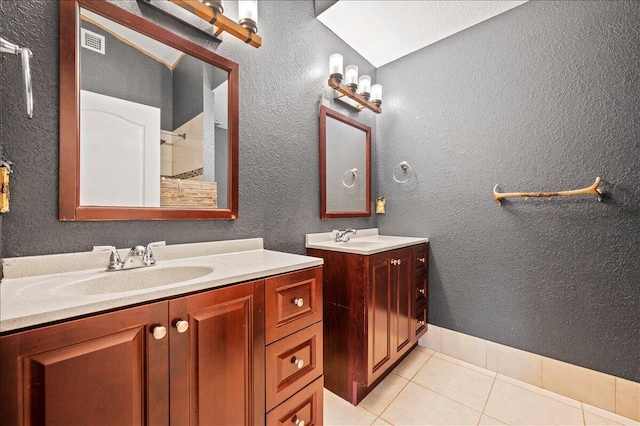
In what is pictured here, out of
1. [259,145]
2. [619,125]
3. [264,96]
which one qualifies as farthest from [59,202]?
[619,125]

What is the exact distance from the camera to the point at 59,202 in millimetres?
935

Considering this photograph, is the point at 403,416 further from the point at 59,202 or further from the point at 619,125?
the point at 619,125

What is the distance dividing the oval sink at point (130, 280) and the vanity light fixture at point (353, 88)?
4.80ft

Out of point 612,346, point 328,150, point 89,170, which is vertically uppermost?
point 328,150

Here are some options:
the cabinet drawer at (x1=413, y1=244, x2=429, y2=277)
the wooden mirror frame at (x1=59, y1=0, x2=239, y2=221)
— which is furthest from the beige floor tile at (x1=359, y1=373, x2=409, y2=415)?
the wooden mirror frame at (x1=59, y1=0, x2=239, y2=221)

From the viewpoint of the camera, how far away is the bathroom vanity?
4.72 feet

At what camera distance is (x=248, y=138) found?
4.80 ft

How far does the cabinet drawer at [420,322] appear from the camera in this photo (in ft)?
6.31

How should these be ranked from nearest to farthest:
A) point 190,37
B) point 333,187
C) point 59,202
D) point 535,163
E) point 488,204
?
point 59,202
point 190,37
point 535,163
point 488,204
point 333,187

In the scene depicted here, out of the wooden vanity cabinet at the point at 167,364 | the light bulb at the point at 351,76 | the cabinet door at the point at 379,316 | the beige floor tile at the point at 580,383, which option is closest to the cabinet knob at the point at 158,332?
the wooden vanity cabinet at the point at 167,364

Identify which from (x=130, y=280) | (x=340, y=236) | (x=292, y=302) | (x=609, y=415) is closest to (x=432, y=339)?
(x=609, y=415)

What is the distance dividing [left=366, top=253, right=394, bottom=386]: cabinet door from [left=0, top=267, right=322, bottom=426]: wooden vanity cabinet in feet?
1.52

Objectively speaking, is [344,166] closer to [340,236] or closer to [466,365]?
[340,236]

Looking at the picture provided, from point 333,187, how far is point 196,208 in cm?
100
